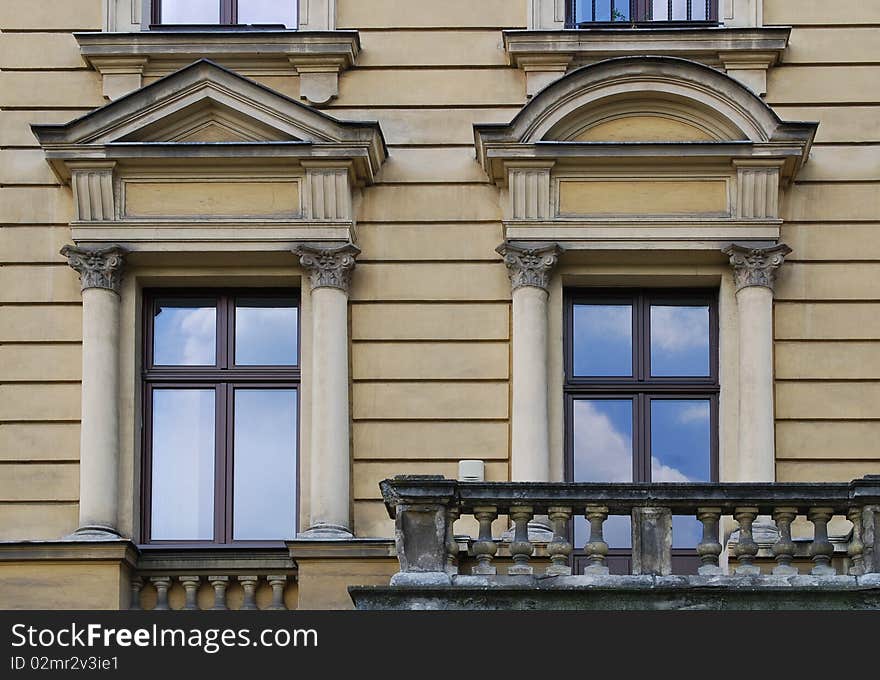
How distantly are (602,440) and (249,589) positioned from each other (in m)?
3.35

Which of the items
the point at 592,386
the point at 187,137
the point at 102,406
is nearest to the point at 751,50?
the point at 592,386

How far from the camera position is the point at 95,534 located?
2075 cm

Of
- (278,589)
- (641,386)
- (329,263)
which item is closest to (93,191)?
(329,263)

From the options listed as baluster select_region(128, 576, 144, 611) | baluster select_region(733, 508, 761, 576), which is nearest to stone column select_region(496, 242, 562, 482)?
baluster select_region(733, 508, 761, 576)

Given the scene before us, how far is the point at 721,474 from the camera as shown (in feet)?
69.6

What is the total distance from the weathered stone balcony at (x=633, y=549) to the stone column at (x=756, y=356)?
7.18 ft

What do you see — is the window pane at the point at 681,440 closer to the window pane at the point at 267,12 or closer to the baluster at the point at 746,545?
the baluster at the point at 746,545

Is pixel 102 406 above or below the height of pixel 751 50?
below

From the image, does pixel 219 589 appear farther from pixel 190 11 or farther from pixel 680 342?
pixel 190 11

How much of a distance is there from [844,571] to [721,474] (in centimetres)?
223
